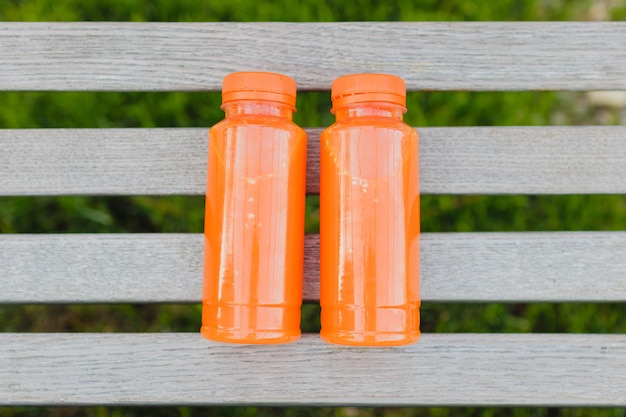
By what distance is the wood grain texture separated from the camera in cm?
100

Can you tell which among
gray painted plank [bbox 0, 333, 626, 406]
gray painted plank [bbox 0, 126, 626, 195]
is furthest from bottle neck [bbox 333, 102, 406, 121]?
gray painted plank [bbox 0, 333, 626, 406]

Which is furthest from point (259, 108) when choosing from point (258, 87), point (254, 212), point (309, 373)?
point (309, 373)

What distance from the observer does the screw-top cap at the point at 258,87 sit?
0.82 meters

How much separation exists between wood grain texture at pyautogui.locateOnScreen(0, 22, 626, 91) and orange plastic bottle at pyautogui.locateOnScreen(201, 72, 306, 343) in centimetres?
17

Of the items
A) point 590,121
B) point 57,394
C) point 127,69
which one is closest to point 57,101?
point 127,69

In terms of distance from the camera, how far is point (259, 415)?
3.86 feet

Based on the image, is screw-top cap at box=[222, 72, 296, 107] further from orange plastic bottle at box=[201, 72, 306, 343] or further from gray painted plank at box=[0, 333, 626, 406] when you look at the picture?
gray painted plank at box=[0, 333, 626, 406]

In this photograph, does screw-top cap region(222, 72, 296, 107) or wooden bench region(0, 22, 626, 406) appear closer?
screw-top cap region(222, 72, 296, 107)

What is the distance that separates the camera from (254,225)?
0.83 m

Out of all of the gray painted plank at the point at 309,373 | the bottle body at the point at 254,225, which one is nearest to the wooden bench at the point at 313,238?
the gray painted plank at the point at 309,373

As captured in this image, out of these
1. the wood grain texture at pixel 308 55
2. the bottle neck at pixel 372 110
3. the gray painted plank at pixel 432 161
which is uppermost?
the wood grain texture at pixel 308 55

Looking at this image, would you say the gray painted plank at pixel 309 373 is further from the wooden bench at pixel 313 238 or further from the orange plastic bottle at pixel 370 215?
the orange plastic bottle at pixel 370 215

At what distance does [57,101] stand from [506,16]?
3.18 ft

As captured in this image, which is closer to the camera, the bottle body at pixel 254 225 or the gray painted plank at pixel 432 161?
the bottle body at pixel 254 225
